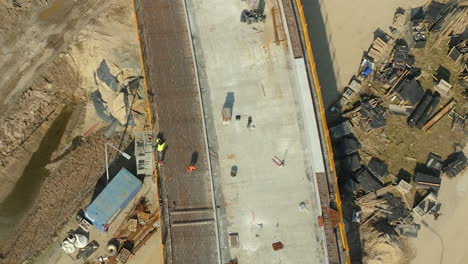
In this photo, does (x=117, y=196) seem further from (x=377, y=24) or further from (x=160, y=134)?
(x=377, y=24)

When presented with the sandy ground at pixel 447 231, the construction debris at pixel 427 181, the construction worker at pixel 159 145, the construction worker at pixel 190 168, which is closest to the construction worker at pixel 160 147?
the construction worker at pixel 159 145

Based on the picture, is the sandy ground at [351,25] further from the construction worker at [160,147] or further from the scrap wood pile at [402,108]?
the construction worker at [160,147]

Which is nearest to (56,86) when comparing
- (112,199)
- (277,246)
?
(112,199)

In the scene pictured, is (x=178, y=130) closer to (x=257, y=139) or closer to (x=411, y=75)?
(x=257, y=139)

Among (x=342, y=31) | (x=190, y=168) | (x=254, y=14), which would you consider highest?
(x=254, y=14)

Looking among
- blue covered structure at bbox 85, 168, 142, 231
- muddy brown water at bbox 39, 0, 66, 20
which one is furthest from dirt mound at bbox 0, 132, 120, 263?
muddy brown water at bbox 39, 0, 66, 20
